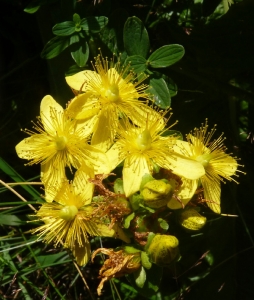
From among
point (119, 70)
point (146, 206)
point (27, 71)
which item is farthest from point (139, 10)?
point (146, 206)

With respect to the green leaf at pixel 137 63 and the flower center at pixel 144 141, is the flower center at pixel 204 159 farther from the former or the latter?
the green leaf at pixel 137 63

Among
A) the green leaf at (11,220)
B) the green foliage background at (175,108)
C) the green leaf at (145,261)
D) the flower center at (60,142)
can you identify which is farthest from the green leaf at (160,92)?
the green leaf at (11,220)

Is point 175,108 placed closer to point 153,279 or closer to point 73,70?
point 73,70

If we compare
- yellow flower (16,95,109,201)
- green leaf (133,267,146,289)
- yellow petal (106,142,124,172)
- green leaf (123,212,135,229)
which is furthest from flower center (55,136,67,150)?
green leaf (133,267,146,289)

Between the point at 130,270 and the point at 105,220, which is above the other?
the point at 105,220

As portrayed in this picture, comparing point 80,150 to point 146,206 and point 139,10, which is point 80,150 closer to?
point 146,206
